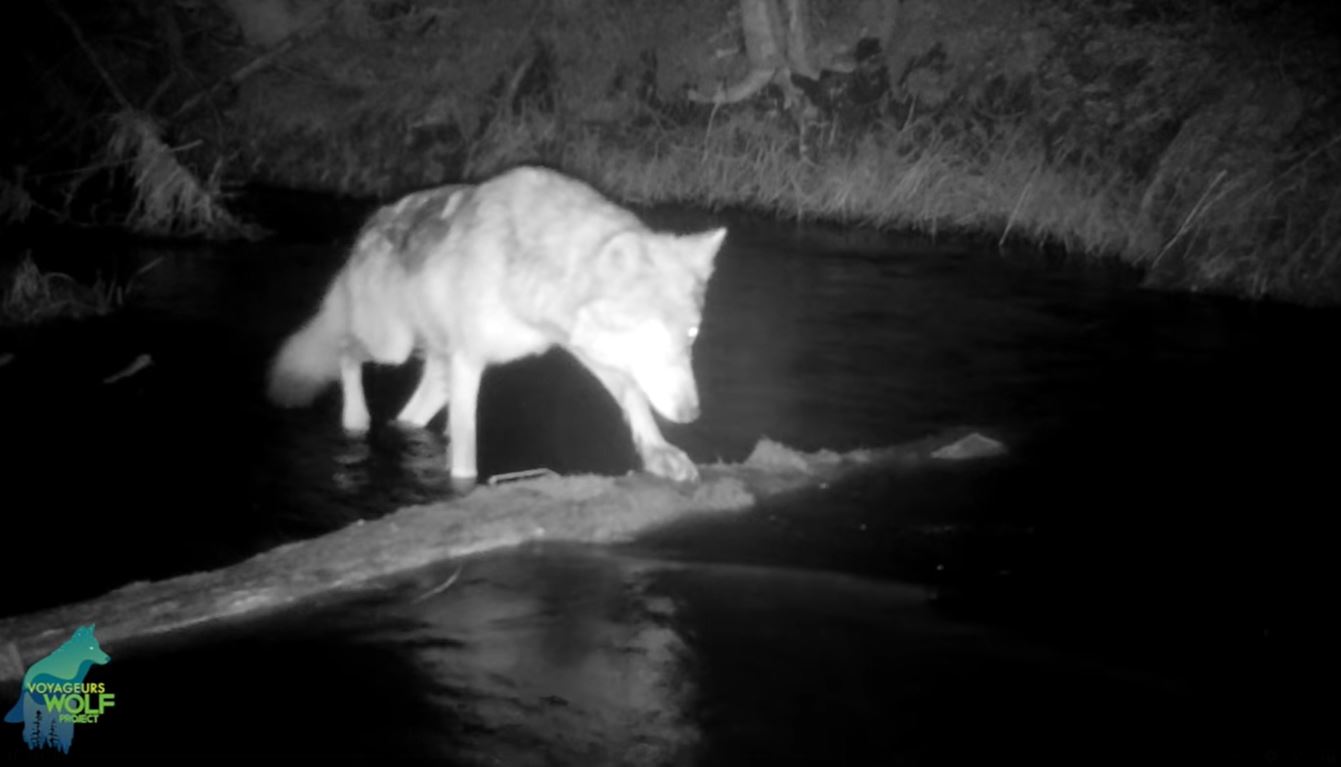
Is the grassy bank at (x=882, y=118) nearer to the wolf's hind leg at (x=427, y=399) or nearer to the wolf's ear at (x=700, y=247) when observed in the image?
the wolf's hind leg at (x=427, y=399)

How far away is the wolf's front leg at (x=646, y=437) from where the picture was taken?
685cm

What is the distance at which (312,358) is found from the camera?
28.8ft

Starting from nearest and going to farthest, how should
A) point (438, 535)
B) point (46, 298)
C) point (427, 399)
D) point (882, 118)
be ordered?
point (438, 535) → point (427, 399) → point (46, 298) → point (882, 118)

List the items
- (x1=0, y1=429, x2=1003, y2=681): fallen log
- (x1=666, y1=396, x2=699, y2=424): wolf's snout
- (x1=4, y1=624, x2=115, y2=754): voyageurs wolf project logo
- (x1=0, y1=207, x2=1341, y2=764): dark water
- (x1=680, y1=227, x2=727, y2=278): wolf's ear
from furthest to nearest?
1. (x1=680, y1=227, x2=727, y2=278): wolf's ear
2. (x1=666, y1=396, x2=699, y2=424): wolf's snout
3. (x1=0, y1=429, x2=1003, y2=681): fallen log
4. (x1=0, y1=207, x2=1341, y2=764): dark water
5. (x1=4, y1=624, x2=115, y2=754): voyageurs wolf project logo

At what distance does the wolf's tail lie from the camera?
842cm

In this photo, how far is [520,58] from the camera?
74.9 feet

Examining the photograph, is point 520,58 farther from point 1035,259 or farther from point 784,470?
point 784,470

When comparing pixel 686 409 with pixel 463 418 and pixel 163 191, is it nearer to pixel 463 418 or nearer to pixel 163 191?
pixel 463 418

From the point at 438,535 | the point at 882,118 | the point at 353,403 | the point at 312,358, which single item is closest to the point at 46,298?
the point at 312,358

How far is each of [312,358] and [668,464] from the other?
3295 millimetres

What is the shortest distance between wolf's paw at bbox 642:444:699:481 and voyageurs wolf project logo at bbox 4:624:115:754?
3026mm

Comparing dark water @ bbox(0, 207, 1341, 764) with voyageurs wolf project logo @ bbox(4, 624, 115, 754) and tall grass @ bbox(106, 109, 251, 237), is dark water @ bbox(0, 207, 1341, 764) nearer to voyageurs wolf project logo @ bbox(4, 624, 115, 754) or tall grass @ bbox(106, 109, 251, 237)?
voyageurs wolf project logo @ bbox(4, 624, 115, 754)

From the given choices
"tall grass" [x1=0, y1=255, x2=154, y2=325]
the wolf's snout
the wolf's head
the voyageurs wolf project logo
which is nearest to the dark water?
the voyageurs wolf project logo

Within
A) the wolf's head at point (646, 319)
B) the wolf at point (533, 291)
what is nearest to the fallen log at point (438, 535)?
the wolf at point (533, 291)
